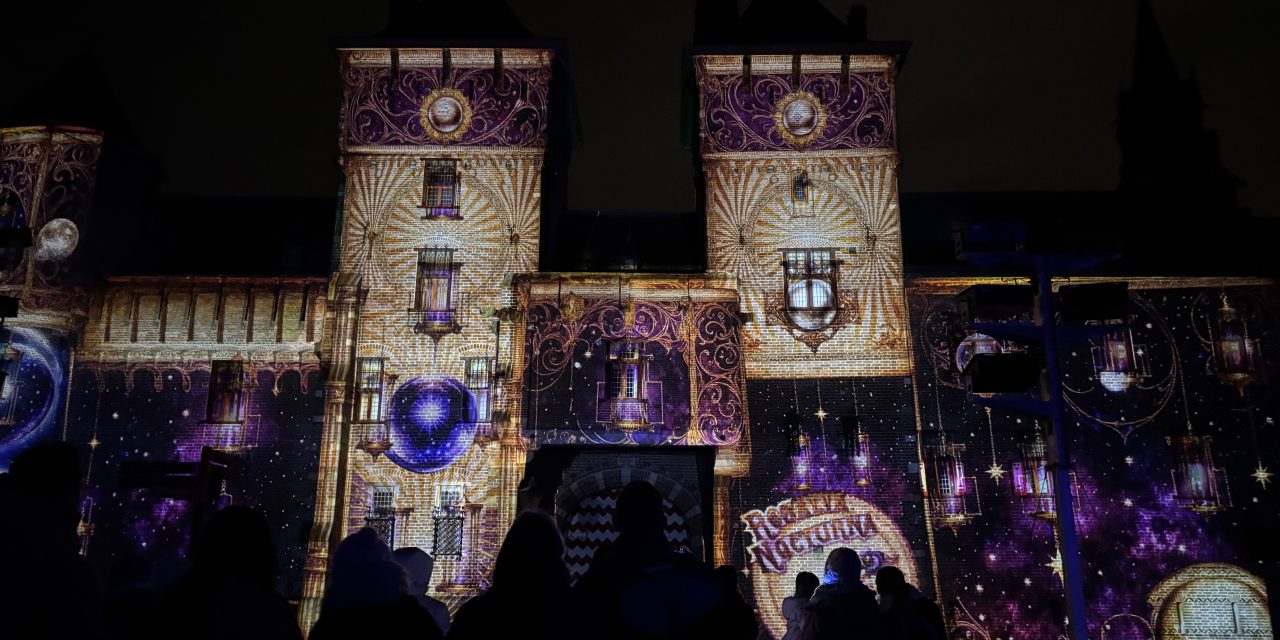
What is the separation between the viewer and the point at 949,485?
63.7 ft

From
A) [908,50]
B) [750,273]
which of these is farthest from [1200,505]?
[908,50]

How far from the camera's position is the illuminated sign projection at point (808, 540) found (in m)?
18.7

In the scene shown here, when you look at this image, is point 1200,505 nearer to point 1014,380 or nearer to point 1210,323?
point 1210,323

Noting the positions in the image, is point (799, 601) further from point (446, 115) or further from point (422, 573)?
point (446, 115)

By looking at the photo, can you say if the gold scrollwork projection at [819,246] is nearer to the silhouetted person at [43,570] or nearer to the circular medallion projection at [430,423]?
the circular medallion projection at [430,423]

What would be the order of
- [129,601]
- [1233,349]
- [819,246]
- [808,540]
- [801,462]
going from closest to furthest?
1. [129,601]
2. [808,540]
3. [801,462]
4. [1233,349]
5. [819,246]

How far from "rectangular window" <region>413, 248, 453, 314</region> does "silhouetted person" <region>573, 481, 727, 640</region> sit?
16386 millimetres

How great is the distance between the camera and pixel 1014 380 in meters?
13.0

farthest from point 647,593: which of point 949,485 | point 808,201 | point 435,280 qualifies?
point 808,201

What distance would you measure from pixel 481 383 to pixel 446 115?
652 cm

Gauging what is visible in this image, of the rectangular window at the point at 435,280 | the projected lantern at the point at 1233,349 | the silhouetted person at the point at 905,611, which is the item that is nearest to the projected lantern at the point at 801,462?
the rectangular window at the point at 435,280

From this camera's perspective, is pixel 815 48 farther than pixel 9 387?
Yes

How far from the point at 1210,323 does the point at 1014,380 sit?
10576 mm

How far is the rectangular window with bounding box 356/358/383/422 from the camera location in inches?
781
